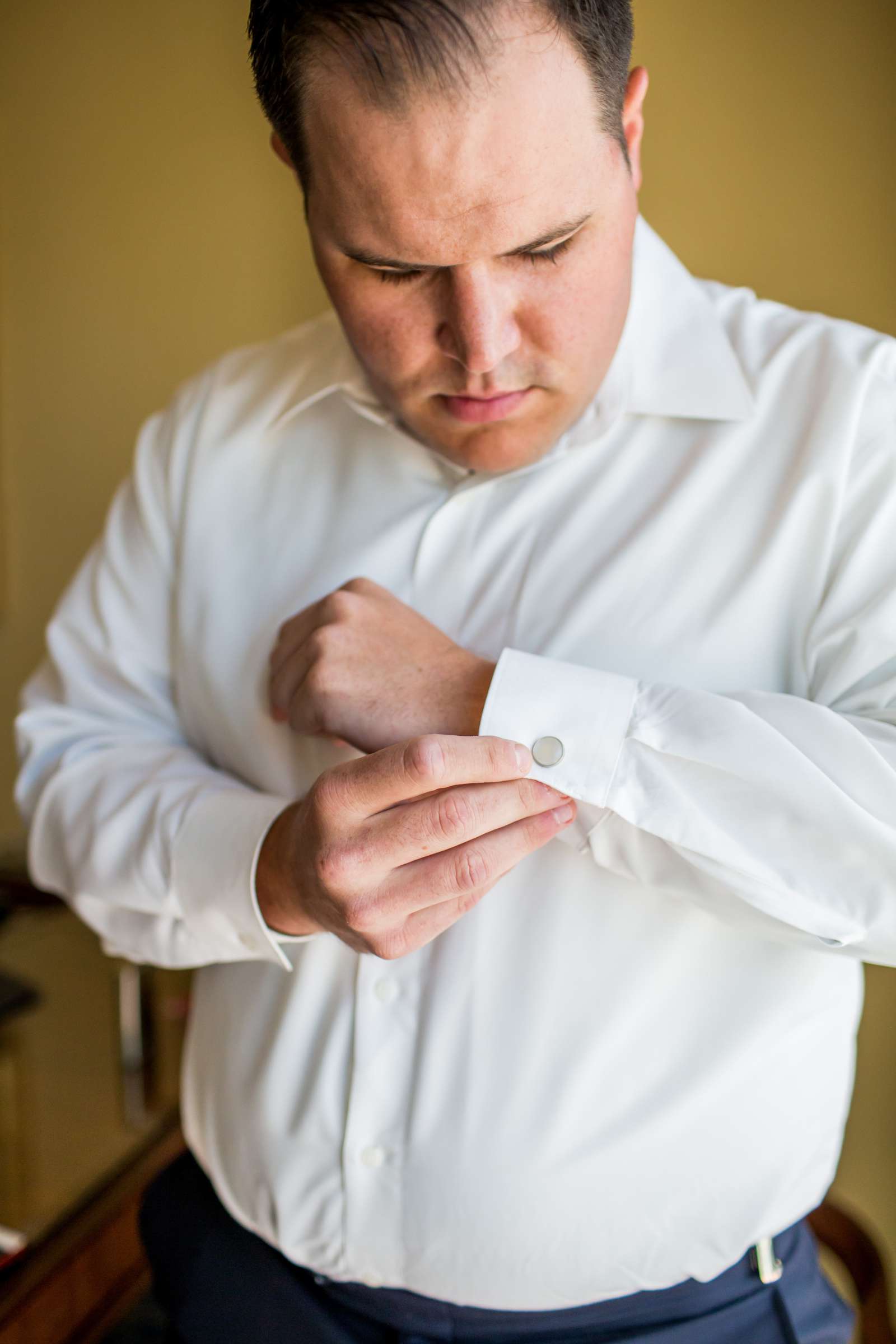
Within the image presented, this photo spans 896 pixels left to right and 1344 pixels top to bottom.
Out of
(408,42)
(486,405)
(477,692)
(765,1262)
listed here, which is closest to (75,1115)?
(765,1262)

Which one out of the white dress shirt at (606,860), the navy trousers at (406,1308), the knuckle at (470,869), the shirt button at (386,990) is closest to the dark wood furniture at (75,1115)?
the navy trousers at (406,1308)

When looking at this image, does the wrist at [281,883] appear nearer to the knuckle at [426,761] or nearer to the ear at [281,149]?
the knuckle at [426,761]

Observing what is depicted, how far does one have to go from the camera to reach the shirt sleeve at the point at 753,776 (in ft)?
2.75

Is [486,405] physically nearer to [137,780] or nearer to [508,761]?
[508,761]

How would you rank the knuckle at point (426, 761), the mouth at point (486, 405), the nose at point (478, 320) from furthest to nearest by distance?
the mouth at point (486, 405) < the nose at point (478, 320) < the knuckle at point (426, 761)

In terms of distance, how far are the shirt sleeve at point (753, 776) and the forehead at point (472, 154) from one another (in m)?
0.34

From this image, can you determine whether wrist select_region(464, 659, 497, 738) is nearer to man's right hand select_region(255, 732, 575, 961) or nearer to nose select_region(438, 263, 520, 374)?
man's right hand select_region(255, 732, 575, 961)

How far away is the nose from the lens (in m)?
0.89

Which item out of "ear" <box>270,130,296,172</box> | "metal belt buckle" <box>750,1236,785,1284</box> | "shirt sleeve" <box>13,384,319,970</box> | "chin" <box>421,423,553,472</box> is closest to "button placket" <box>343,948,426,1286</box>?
"shirt sleeve" <box>13,384,319,970</box>

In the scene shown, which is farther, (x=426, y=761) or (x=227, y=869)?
(x=227, y=869)

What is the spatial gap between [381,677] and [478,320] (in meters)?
0.31

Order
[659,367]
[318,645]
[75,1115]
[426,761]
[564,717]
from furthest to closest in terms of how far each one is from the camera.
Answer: [75,1115]
[659,367]
[318,645]
[564,717]
[426,761]

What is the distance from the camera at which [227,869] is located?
1.05m

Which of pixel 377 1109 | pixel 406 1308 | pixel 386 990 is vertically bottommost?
pixel 406 1308
